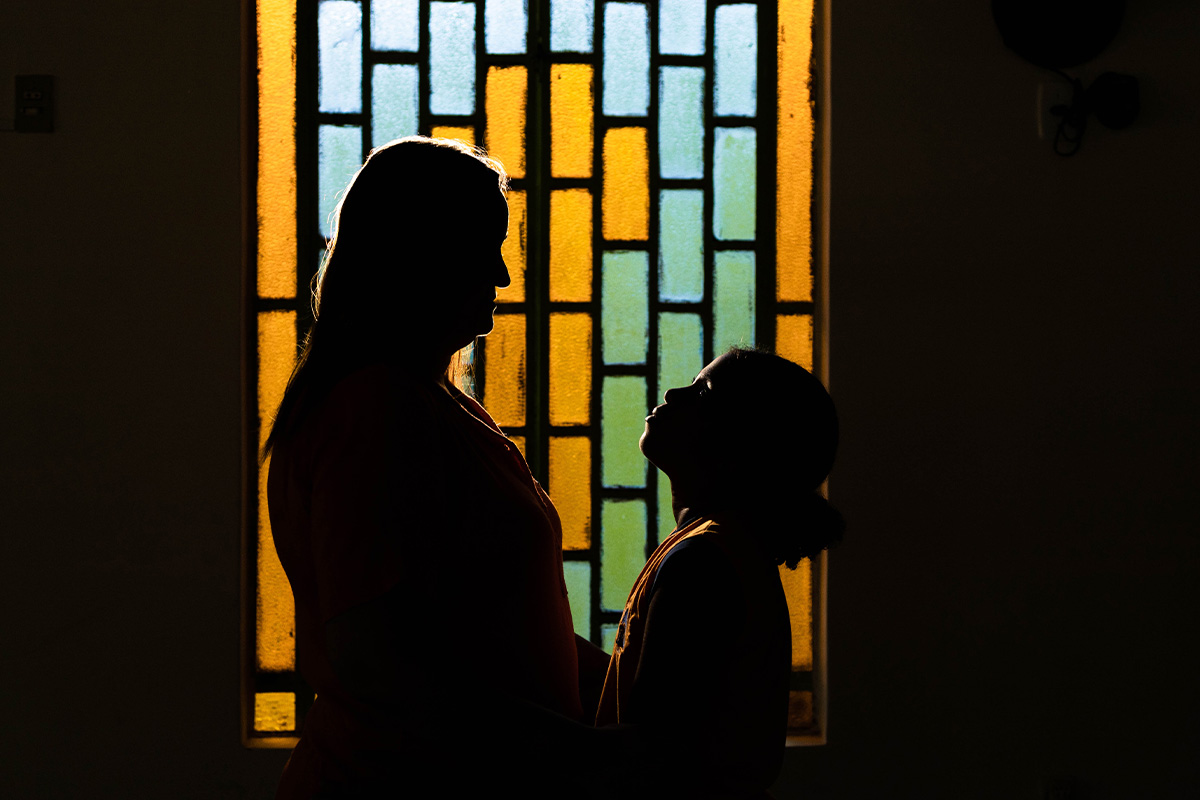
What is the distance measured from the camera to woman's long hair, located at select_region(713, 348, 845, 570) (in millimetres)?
1091

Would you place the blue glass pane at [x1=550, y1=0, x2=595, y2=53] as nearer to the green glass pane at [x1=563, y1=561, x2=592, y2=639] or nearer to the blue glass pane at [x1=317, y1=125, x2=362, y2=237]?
the blue glass pane at [x1=317, y1=125, x2=362, y2=237]

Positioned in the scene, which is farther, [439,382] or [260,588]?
[260,588]

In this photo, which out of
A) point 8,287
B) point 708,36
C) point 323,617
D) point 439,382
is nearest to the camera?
point 323,617

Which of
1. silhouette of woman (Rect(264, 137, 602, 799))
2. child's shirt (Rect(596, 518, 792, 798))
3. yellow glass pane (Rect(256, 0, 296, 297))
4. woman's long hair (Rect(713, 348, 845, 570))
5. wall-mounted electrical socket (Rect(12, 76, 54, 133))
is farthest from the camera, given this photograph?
yellow glass pane (Rect(256, 0, 296, 297))

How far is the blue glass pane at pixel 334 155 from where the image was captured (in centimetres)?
208

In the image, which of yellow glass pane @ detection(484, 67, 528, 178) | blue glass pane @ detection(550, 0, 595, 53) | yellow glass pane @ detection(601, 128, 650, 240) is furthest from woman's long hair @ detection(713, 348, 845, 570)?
blue glass pane @ detection(550, 0, 595, 53)

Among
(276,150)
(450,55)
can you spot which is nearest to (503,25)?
(450,55)

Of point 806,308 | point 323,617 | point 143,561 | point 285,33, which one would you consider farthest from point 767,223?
point 143,561

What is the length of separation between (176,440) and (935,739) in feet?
6.83

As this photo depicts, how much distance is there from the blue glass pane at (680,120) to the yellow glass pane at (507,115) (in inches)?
14.7

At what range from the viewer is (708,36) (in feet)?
6.95

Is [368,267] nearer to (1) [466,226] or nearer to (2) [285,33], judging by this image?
(1) [466,226]

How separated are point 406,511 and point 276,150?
1681 millimetres

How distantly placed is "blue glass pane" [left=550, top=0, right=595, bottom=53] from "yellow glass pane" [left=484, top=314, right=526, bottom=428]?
28.8 inches
